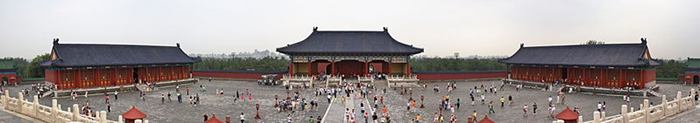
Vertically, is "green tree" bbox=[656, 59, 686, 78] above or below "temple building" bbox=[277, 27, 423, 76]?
below

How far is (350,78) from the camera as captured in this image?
53.2 meters

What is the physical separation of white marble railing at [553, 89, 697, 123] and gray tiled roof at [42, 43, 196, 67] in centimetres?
3707

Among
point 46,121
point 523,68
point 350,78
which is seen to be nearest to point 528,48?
point 523,68

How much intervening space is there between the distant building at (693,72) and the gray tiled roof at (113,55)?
156 feet

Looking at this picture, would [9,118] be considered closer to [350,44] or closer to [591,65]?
[350,44]

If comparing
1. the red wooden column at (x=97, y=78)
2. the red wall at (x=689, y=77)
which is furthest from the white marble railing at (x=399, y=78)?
the red wall at (x=689, y=77)

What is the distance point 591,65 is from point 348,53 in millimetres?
22344

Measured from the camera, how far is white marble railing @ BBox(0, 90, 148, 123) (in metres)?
21.4

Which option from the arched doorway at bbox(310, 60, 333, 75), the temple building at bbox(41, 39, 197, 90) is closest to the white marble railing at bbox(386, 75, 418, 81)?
the arched doorway at bbox(310, 60, 333, 75)

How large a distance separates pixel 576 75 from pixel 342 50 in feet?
71.5

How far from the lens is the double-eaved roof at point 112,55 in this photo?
4210 cm

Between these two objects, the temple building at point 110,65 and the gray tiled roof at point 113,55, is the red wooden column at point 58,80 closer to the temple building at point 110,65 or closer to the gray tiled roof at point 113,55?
the temple building at point 110,65

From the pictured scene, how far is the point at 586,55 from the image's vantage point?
44594mm

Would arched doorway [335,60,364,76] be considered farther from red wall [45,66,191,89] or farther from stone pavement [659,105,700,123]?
stone pavement [659,105,700,123]
